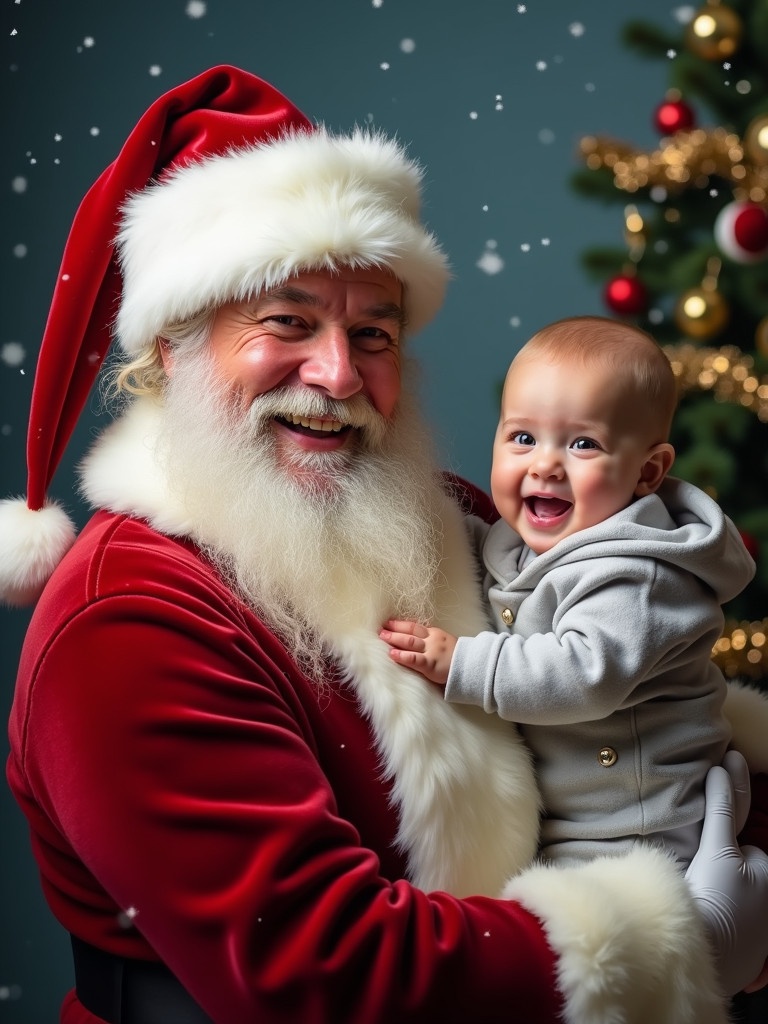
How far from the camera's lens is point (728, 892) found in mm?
1753

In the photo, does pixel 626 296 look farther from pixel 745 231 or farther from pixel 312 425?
pixel 312 425

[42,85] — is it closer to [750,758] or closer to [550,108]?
[550,108]

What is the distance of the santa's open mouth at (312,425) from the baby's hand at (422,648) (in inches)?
13.6

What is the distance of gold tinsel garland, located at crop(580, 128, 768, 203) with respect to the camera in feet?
9.96

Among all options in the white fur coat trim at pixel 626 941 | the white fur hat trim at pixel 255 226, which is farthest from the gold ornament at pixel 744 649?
the white fur hat trim at pixel 255 226

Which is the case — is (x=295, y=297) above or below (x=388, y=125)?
below

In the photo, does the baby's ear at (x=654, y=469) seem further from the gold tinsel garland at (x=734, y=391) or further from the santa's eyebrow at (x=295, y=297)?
the gold tinsel garland at (x=734, y=391)

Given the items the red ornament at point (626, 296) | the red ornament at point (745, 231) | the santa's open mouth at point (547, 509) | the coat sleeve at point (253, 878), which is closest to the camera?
the coat sleeve at point (253, 878)

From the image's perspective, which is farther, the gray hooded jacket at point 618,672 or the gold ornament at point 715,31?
the gold ornament at point 715,31

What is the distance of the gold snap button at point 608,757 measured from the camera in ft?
5.90

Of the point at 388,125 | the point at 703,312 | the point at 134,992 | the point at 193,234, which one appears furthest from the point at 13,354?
the point at 134,992

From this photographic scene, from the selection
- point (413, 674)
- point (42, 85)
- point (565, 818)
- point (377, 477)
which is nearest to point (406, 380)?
point (377, 477)

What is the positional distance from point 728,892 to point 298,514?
898 millimetres

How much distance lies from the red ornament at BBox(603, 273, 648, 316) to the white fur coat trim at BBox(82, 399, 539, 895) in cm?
163
